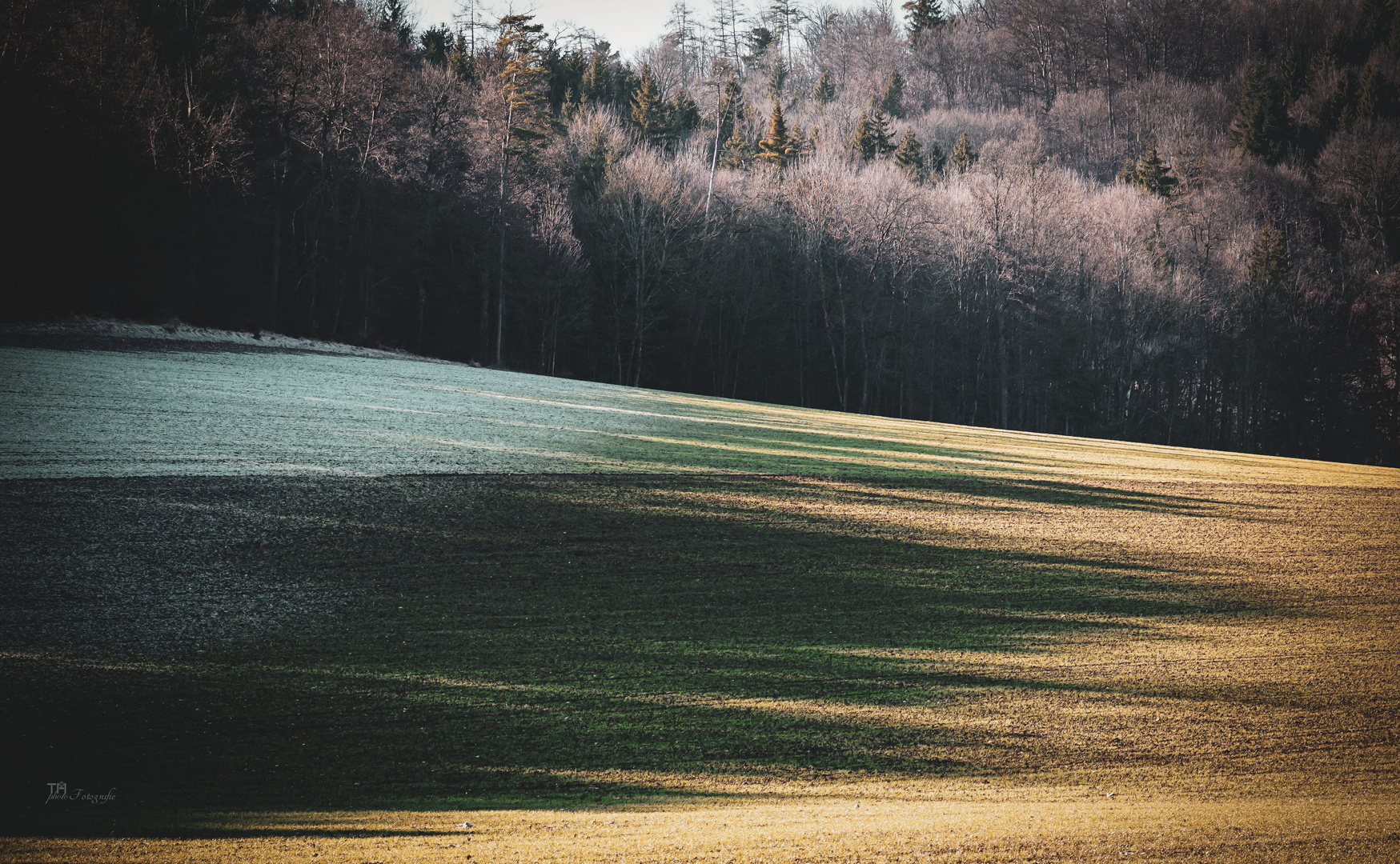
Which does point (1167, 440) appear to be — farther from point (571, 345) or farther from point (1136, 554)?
point (1136, 554)

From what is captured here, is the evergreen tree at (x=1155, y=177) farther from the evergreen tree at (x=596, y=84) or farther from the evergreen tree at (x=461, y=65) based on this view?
the evergreen tree at (x=461, y=65)

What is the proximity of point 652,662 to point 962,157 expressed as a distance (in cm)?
7574

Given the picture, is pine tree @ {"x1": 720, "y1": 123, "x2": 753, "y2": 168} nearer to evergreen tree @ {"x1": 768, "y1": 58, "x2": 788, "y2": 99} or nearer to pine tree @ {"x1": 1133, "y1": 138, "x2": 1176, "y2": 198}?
evergreen tree @ {"x1": 768, "y1": 58, "x2": 788, "y2": 99}

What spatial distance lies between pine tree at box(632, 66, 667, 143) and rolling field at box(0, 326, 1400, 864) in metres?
68.2

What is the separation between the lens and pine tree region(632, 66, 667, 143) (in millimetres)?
82312

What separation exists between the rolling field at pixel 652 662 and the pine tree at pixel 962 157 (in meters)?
61.4

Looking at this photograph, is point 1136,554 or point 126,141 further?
point 126,141

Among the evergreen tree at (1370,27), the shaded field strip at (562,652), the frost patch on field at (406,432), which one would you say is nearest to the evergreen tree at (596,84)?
the frost patch on field at (406,432)

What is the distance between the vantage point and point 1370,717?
31.2 ft

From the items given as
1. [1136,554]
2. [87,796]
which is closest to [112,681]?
[87,796]

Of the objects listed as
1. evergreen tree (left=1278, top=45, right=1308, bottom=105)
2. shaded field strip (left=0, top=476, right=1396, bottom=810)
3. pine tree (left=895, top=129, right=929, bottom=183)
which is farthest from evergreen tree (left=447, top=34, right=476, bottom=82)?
evergreen tree (left=1278, top=45, right=1308, bottom=105)

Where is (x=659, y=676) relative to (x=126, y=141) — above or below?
below

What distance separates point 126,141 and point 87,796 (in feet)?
144

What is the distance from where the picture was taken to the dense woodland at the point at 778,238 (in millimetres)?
50625
